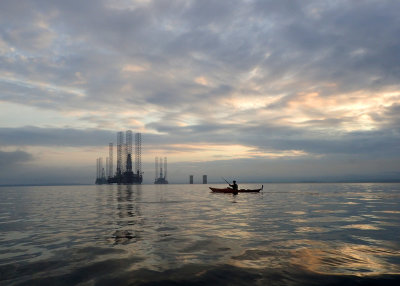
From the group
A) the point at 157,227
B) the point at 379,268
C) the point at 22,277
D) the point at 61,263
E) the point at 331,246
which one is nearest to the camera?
the point at 22,277

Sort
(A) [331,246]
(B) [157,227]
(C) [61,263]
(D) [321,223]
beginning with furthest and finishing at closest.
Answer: (D) [321,223] < (B) [157,227] < (A) [331,246] < (C) [61,263]

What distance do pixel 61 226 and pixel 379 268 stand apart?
17850 millimetres

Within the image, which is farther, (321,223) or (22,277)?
(321,223)

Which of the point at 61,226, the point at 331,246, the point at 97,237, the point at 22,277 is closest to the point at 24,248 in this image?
the point at 97,237

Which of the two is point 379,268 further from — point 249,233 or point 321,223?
point 321,223

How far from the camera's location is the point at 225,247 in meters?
12.1

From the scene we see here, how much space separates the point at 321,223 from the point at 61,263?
16.0m

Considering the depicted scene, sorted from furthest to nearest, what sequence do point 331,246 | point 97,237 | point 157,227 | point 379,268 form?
1. point 157,227
2. point 97,237
3. point 331,246
4. point 379,268

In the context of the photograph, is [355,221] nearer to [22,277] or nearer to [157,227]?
[157,227]

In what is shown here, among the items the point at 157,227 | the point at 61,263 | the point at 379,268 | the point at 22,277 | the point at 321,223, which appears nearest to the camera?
the point at 22,277

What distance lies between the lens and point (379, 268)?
9062 mm

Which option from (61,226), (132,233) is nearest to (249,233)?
(132,233)

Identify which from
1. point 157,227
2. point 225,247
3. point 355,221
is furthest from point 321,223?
point 157,227

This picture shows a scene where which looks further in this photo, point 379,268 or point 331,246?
point 331,246
